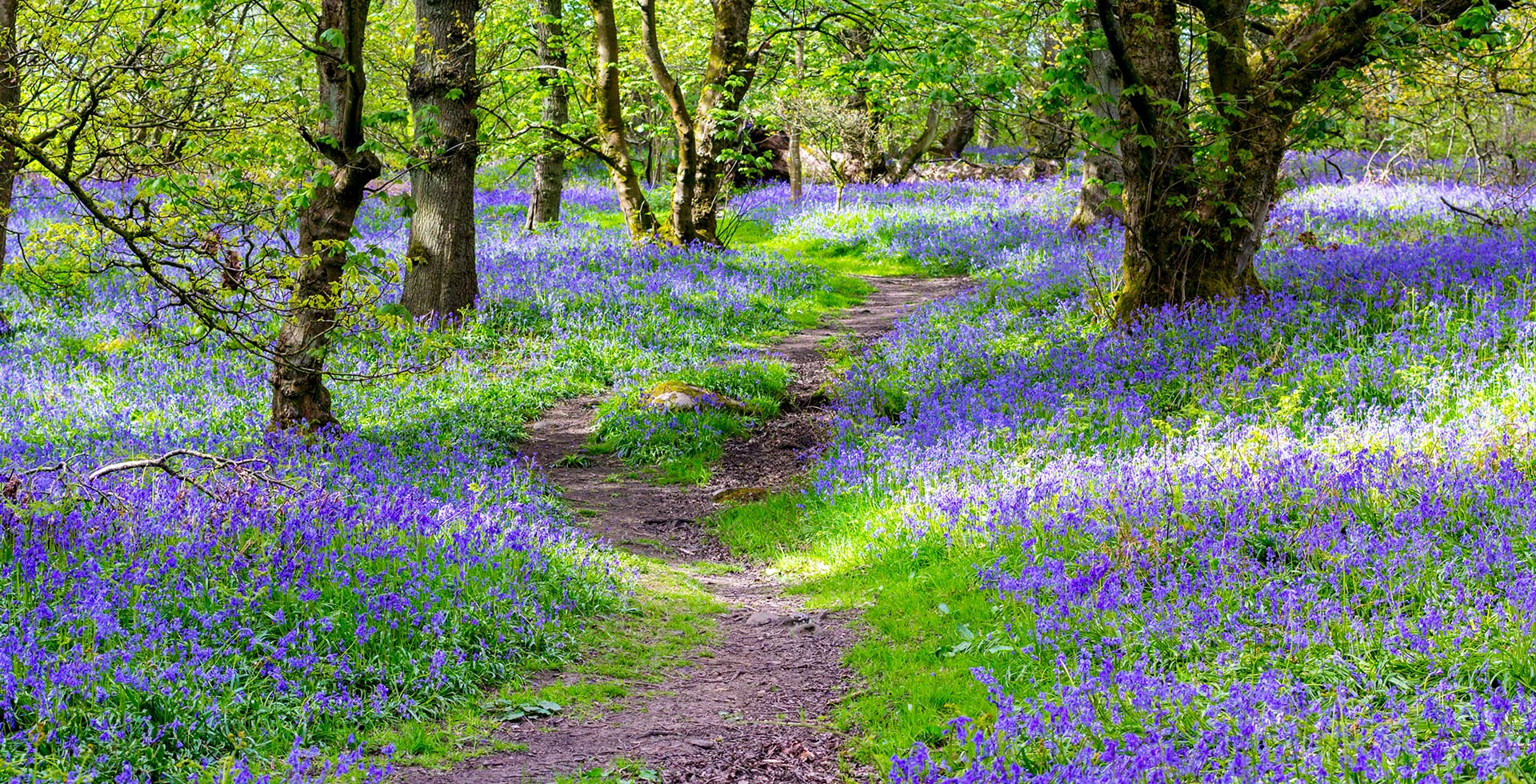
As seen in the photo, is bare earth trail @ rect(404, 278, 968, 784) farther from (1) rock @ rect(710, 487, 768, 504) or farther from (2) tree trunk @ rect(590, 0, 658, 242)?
(2) tree trunk @ rect(590, 0, 658, 242)

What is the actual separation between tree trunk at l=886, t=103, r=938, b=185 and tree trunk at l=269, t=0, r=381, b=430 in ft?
82.0

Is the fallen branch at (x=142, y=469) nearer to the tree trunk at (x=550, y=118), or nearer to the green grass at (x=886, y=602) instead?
the green grass at (x=886, y=602)

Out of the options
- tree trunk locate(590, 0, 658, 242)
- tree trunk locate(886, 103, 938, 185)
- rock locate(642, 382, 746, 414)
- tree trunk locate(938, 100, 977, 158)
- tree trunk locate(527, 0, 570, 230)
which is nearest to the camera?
rock locate(642, 382, 746, 414)

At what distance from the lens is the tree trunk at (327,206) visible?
25.5 feet

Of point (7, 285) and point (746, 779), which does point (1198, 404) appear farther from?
point (7, 285)

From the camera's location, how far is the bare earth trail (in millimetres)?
4672

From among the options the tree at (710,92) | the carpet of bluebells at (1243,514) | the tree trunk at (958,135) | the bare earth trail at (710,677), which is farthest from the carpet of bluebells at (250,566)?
the tree trunk at (958,135)

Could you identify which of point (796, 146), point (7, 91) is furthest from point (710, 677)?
point (796, 146)

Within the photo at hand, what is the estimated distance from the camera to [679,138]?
60.7 feet

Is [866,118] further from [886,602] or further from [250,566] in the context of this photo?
[250,566]

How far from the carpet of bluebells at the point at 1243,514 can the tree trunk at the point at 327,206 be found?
412cm

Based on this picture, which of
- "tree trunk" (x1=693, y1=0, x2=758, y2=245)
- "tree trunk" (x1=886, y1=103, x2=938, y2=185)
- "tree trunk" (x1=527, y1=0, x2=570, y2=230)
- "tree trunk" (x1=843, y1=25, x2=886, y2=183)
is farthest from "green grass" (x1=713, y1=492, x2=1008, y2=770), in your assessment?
"tree trunk" (x1=886, y1=103, x2=938, y2=185)

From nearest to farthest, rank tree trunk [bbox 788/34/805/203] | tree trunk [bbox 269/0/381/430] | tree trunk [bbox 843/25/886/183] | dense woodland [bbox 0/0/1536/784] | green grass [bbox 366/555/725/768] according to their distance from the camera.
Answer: dense woodland [bbox 0/0/1536/784] < green grass [bbox 366/555/725/768] < tree trunk [bbox 269/0/381/430] < tree trunk [bbox 843/25/886/183] < tree trunk [bbox 788/34/805/203]

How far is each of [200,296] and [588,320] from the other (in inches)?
331
